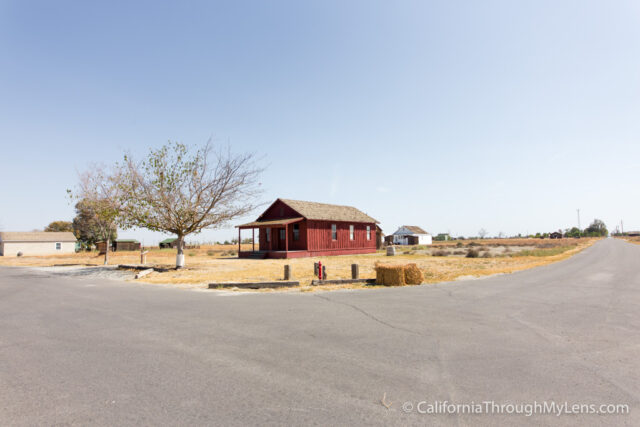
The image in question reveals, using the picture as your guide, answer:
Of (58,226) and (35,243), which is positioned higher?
(58,226)

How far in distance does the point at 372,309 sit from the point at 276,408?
17.7 ft

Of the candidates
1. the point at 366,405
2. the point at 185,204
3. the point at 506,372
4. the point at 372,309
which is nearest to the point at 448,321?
the point at 372,309

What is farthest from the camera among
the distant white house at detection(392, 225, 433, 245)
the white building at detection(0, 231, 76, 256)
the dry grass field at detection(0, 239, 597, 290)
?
the distant white house at detection(392, 225, 433, 245)

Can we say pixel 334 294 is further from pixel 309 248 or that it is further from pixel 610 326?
pixel 309 248

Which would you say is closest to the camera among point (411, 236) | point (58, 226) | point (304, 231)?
point (304, 231)

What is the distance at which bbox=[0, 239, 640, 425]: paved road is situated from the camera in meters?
3.46

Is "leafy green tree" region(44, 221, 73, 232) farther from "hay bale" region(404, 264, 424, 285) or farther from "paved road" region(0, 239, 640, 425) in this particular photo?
"hay bale" region(404, 264, 424, 285)

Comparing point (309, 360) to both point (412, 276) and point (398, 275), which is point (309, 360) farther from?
point (412, 276)

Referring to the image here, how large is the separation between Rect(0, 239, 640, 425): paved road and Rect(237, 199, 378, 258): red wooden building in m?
23.1

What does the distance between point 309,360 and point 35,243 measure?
69.9 meters

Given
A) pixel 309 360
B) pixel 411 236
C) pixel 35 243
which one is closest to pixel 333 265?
pixel 309 360

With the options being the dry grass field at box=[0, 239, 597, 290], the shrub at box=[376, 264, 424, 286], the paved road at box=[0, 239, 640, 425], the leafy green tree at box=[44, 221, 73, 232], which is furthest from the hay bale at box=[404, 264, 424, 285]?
the leafy green tree at box=[44, 221, 73, 232]

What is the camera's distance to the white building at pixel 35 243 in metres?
54.5

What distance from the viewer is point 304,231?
33.2m
